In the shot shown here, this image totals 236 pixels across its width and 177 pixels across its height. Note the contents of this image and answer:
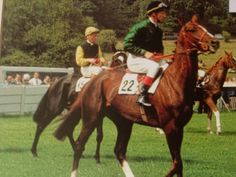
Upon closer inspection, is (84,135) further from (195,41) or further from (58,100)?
(195,41)

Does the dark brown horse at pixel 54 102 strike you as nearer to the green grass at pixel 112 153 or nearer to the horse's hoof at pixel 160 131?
the green grass at pixel 112 153

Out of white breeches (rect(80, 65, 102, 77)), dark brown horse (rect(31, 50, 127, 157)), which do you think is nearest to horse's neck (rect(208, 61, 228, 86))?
dark brown horse (rect(31, 50, 127, 157))

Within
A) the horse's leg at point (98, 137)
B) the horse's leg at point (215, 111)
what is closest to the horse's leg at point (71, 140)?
the horse's leg at point (98, 137)

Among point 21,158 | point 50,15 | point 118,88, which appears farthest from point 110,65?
point 21,158

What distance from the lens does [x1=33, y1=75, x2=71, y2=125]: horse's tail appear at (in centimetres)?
413

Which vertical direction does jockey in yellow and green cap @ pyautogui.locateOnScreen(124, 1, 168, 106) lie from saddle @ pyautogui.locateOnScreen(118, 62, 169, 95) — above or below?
above

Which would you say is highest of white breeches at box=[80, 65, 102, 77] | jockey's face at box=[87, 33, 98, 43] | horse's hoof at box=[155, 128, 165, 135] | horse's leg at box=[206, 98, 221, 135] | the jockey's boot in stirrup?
jockey's face at box=[87, 33, 98, 43]

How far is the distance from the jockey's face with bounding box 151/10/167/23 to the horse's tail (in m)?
0.71

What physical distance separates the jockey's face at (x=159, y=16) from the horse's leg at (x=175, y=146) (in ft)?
2.14

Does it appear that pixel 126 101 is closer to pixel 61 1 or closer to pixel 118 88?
pixel 118 88

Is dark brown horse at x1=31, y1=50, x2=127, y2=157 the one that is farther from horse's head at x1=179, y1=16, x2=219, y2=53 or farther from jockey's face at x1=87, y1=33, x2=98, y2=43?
horse's head at x1=179, y1=16, x2=219, y2=53

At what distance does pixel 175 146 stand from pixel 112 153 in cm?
53

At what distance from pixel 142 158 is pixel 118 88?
0.47 meters

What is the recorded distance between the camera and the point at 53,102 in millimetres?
4242
